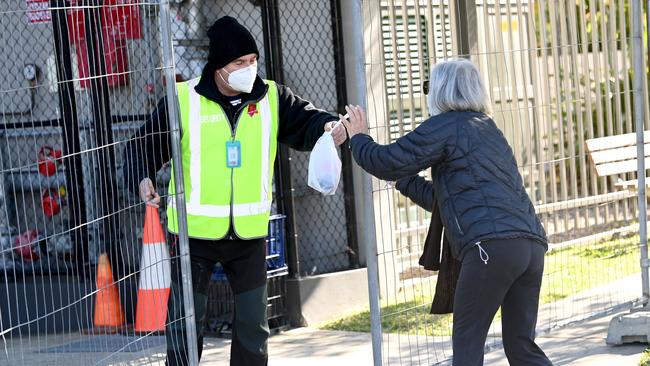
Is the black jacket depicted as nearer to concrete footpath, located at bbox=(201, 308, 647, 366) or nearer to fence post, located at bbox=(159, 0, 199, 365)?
fence post, located at bbox=(159, 0, 199, 365)

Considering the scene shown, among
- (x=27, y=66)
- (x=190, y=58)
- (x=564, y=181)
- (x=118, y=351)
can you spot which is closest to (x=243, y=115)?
(x=118, y=351)

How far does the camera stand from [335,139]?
5.48 meters

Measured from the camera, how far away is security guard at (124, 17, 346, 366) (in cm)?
530

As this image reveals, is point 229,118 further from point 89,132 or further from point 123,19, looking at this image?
point 89,132

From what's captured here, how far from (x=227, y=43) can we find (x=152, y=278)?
1.21 meters

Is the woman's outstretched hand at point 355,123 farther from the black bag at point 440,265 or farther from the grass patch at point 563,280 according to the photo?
the grass patch at point 563,280

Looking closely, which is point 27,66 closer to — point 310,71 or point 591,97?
point 310,71

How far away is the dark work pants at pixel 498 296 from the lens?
4980 millimetres

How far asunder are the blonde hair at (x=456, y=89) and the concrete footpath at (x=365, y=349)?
207cm

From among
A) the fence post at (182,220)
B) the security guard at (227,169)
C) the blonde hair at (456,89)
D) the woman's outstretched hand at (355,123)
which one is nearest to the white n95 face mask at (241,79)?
the security guard at (227,169)

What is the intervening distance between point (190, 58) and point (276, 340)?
210cm

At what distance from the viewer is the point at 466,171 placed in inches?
198

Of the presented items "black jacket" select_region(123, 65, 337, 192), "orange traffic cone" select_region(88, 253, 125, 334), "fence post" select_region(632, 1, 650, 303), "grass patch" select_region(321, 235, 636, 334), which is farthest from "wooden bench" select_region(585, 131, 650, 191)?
"orange traffic cone" select_region(88, 253, 125, 334)

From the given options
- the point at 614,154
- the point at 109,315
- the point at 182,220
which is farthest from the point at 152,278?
the point at 614,154
